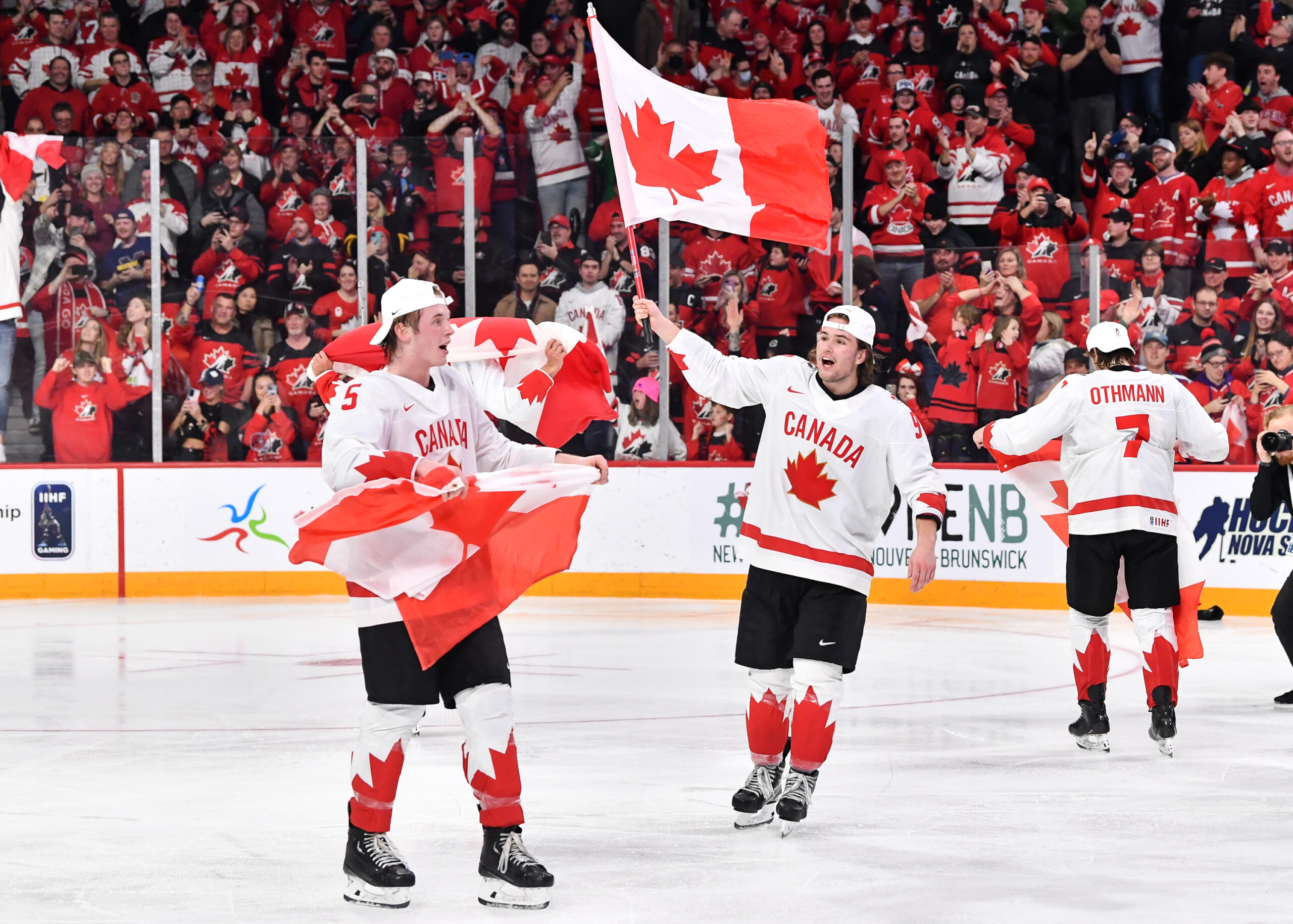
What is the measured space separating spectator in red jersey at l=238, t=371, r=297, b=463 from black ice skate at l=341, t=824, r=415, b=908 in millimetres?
9140

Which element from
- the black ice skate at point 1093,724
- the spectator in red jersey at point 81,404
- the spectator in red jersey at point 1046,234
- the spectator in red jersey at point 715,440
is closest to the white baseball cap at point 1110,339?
the black ice skate at point 1093,724

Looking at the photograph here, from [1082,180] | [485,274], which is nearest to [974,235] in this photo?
[1082,180]

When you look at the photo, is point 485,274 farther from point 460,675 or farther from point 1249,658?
point 460,675

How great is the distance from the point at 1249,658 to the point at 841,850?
18.3ft

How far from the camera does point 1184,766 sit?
648cm

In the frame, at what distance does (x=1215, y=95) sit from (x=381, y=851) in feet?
38.8

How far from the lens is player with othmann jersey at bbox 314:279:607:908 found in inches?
173

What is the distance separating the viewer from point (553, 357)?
596 centimetres

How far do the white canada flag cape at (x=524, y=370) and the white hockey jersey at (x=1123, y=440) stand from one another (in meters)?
1.87

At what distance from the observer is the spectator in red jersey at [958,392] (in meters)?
12.4

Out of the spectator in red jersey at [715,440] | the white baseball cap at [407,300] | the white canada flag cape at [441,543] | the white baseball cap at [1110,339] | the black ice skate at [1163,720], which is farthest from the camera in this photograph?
the spectator in red jersey at [715,440]

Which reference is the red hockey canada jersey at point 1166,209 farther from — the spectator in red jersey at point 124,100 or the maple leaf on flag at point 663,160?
the spectator in red jersey at point 124,100

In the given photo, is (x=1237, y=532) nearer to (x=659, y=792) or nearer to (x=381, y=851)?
(x=659, y=792)

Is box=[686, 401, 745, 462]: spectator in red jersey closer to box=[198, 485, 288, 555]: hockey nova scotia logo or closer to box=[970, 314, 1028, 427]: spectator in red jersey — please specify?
box=[970, 314, 1028, 427]: spectator in red jersey
